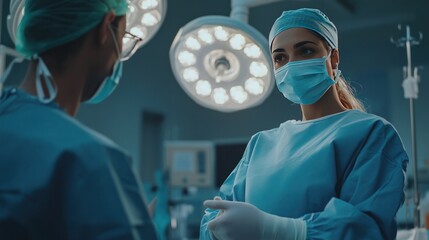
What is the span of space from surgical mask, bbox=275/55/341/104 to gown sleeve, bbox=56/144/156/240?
2.25 feet

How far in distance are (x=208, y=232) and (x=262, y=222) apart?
0.84 feet

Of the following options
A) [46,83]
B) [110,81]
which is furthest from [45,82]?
[110,81]

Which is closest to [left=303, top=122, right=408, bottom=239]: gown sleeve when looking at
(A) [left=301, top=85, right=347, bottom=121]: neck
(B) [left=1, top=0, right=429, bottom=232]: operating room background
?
(A) [left=301, top=85, right=347, bottom=121]: neck

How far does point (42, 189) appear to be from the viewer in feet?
2.46

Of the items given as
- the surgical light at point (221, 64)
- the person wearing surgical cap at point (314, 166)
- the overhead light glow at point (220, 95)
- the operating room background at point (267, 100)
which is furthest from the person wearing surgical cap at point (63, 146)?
the operating room background at point (267, 100)

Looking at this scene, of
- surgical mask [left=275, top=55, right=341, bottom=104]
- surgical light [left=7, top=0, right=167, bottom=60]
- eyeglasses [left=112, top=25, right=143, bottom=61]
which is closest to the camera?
eyeglasses [left=112, top=25, right=143, bottom=61]

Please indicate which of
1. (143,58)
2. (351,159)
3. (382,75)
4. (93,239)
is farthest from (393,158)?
(143,58)

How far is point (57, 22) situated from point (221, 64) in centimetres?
83

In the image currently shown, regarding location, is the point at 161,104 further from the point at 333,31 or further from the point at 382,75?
the point at 333,31

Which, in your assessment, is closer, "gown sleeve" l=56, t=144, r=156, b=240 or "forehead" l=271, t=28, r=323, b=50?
"gown sleeve" l=56, t=144, r=156, b=240

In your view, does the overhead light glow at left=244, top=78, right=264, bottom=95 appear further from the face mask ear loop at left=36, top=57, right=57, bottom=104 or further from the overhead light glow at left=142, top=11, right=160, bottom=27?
the face mask ear loop at left=36, top=57, right=57, bottom=104

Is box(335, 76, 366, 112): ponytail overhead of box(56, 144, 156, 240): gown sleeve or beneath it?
overhead

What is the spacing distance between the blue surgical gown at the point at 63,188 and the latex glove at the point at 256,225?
338 millimetres

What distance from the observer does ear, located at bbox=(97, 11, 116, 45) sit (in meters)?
0.93
